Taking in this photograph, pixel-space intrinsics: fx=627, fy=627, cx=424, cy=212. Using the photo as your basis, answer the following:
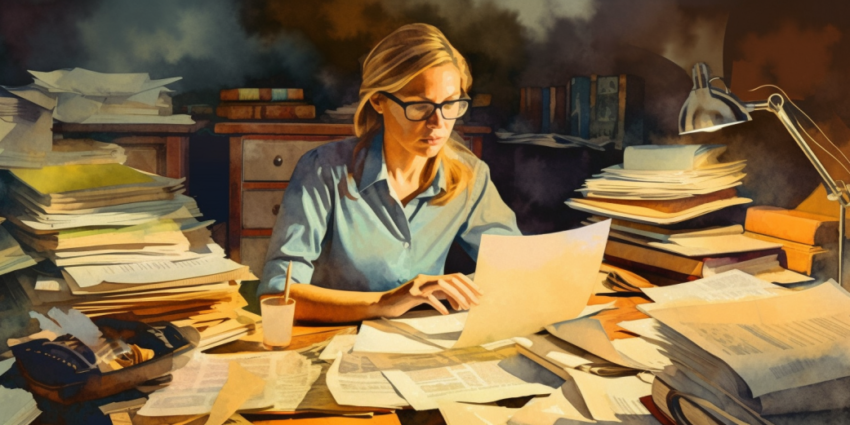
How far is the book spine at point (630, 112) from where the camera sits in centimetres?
162

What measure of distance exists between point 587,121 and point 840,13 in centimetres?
61

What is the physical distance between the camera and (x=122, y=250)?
3.48ft

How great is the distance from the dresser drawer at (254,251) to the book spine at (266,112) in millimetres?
349

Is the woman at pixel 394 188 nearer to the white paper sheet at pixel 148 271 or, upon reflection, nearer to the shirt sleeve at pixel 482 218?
the shirt sleeve at pixel 482 218

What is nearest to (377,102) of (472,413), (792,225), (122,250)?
(122,250)

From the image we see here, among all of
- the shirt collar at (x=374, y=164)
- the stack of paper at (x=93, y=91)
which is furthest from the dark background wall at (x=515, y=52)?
the shirt collar at (x=374, y=164)

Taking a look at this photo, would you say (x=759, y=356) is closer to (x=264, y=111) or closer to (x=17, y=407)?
(x=17, y=407)

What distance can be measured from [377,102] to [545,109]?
477 mm

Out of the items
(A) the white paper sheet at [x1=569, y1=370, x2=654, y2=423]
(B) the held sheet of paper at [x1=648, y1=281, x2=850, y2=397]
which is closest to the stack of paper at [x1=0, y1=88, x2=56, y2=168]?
(A) the white paper sheet at [x1=569, y1=370, x2=654, y2=423]

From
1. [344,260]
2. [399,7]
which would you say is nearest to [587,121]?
[399,7]

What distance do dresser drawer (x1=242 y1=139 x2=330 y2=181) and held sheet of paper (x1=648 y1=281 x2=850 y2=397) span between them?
3.74 ft

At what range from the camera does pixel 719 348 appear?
30.9 inches

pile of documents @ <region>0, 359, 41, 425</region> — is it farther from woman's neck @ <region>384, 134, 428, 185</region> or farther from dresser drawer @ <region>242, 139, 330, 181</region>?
dresser drawer @ <region>242, 139, 330, 181</region>

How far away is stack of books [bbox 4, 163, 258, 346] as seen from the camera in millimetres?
977
